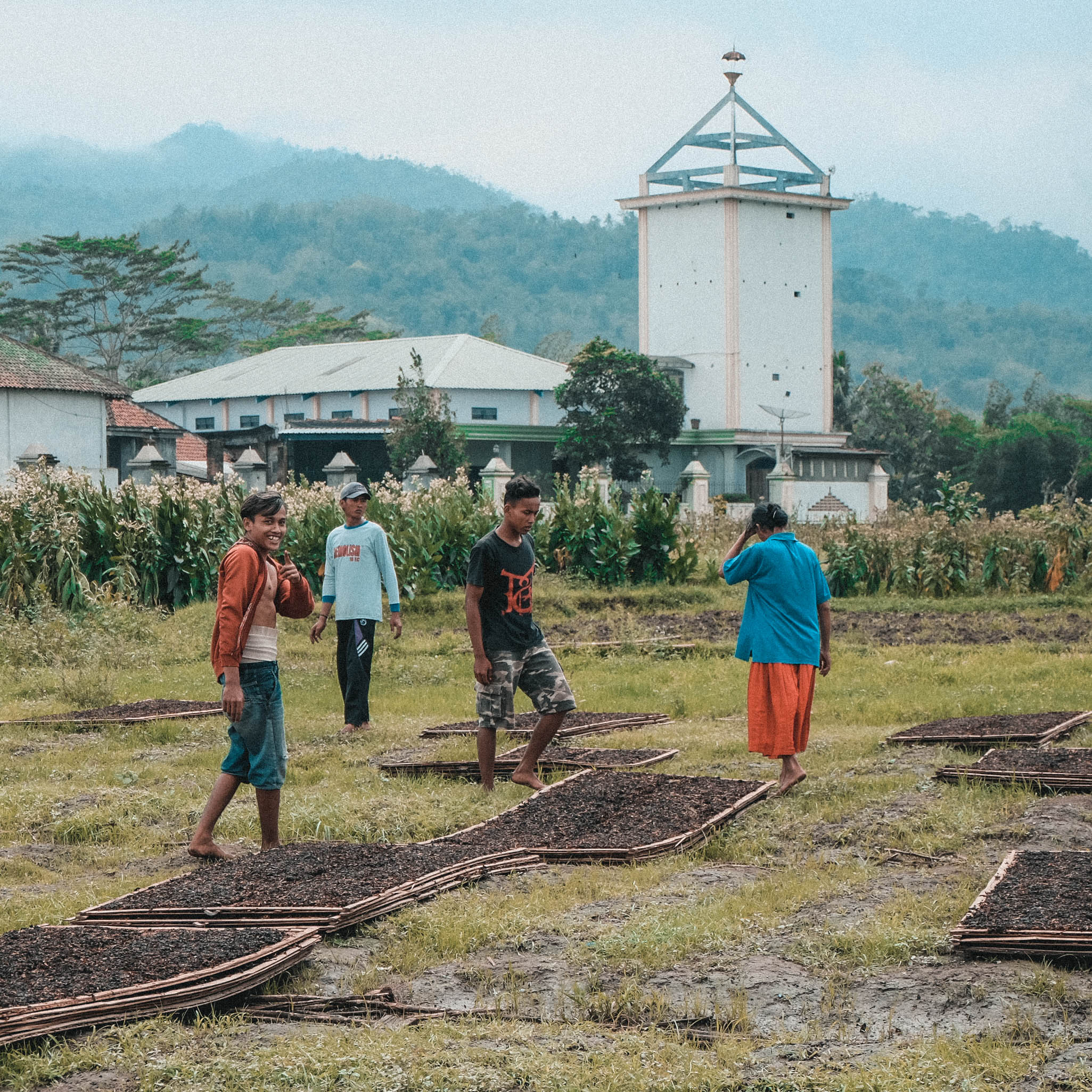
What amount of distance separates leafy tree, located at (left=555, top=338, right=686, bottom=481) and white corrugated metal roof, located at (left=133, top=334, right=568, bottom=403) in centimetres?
368

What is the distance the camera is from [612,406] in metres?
54.0

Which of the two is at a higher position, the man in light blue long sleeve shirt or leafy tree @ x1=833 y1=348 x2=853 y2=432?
leafy tree @ x1=833 y1=348 x2=853 y2=432

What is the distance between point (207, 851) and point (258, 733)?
2.02 ft

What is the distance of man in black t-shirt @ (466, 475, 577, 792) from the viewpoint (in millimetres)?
8508

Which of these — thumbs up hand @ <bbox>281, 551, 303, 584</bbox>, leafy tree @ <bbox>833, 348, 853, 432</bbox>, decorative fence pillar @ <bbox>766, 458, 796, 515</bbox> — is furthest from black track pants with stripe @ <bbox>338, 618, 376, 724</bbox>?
leafy tree @ <bbox>833, 348, 853, 432</bbox>

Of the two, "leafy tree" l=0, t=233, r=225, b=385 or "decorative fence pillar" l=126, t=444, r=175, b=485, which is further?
"leafy tree" l=0, t=233, r=225, b=385

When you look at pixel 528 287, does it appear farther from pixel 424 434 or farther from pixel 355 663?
pixel 355 663

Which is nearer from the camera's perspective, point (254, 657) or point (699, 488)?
point (254, 657)

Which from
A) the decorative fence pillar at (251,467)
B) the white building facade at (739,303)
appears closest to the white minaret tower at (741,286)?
the white building facade at (739,303)

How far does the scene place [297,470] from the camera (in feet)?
169

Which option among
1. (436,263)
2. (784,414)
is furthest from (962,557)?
(436,263)

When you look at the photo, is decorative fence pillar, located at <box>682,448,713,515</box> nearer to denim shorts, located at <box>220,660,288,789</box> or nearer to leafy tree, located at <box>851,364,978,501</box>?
leafy tree, located at <box>851,364,978,501</box>

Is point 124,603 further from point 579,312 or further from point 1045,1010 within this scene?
point 579,312

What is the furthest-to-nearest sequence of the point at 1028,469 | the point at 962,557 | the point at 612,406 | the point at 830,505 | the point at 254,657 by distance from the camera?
the point at 1028,469 → the point at 612,406 → the point at 830,505 → the point at 962,557 → the point at 254,657
